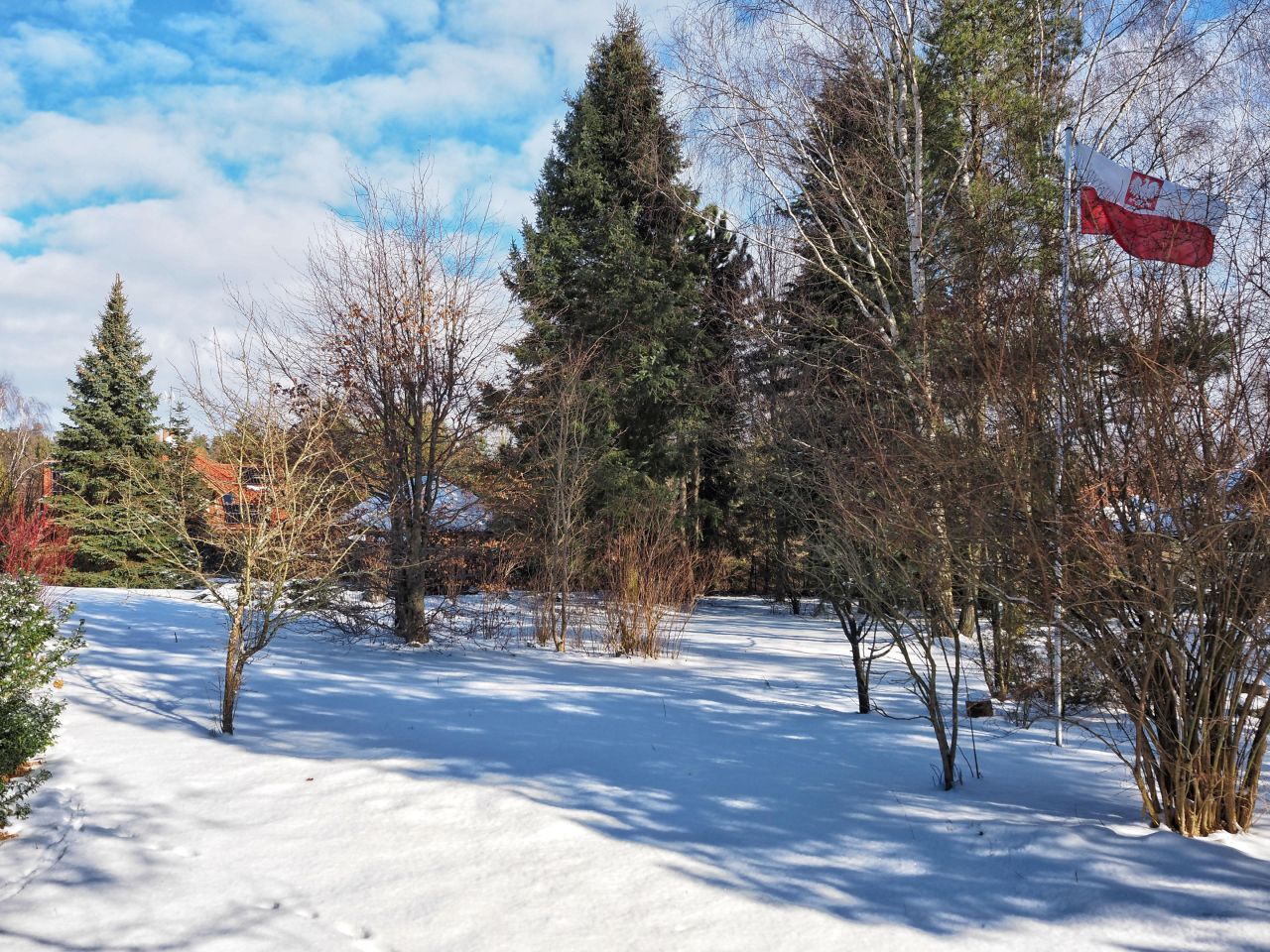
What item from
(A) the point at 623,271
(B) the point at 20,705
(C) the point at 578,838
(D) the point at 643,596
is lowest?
(C) the point at 578,838

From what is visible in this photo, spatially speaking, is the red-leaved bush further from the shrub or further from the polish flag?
the polish flag

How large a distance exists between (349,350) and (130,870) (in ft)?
25.5

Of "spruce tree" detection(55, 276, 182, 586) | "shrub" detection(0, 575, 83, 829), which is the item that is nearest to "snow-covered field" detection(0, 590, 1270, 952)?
"shrub" detection(0, 575, 83, 829)

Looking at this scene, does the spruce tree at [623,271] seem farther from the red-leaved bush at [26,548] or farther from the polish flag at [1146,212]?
the polish flag at [1146,212]

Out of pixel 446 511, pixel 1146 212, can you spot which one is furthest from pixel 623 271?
pixel 1146 212

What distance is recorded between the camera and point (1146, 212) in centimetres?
607

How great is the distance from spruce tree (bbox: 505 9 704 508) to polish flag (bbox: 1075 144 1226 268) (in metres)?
11.2

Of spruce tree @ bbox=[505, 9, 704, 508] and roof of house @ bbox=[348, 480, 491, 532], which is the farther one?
spruce tree @ bbox=[505, 9, 704, 508]

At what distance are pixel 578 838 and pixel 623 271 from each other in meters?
15.1

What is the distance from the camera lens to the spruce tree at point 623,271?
17.9 meters

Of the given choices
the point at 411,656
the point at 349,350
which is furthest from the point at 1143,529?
the point at 349,350

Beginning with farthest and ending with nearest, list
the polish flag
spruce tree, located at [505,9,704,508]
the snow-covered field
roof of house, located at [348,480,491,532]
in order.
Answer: spruce tree, located at [505,9,704,508] → roof of house, located at [348,480,491,532] → the polish flag → the snow-covered field

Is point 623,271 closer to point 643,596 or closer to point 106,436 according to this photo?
point 643,596

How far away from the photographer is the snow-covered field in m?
3.41
